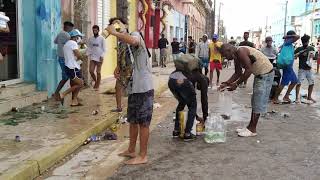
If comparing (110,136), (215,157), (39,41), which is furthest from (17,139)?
(39,41)

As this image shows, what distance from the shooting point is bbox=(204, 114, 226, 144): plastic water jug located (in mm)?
7285

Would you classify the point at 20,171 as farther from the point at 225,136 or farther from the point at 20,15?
the point at 20,15

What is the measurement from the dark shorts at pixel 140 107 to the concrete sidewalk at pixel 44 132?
3.59 feet

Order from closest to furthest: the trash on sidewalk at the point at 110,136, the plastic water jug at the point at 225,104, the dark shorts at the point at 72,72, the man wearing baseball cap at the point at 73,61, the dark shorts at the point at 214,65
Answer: the trash on sidewalk at the point at 110,136 < the man wearing baseball cap at the point at 73,61 < the dark shorts at the point at 72,72 < the plastic water jug at the point at 225,104 < the dark shorts at the point at 214,65

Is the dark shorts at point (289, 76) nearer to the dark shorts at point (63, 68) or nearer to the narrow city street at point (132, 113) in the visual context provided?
the narrow city street at point (132, 113)

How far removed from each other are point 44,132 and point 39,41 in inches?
140

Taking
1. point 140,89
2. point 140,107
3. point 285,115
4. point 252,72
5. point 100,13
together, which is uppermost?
point 100,13

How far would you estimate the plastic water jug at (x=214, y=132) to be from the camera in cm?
729

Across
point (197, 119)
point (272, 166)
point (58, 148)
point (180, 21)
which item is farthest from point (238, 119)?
→ point (180, 21)

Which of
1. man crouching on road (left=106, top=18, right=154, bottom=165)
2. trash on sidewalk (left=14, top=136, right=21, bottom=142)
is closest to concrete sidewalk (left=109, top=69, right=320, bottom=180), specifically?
man crouching on road (left=106, top=18, right=154, bottom=165)

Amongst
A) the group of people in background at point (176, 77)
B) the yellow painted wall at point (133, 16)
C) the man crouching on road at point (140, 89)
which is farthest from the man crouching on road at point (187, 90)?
the yellow painted wall at point (133, 16)

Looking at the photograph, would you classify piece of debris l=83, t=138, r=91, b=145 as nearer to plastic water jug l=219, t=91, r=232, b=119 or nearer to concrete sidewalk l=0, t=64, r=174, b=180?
concrete sidewalk l=0, t=64, r=174, b=180

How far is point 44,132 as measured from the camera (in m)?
7.25

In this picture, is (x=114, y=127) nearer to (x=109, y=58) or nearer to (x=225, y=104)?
(x=225, y=104)
